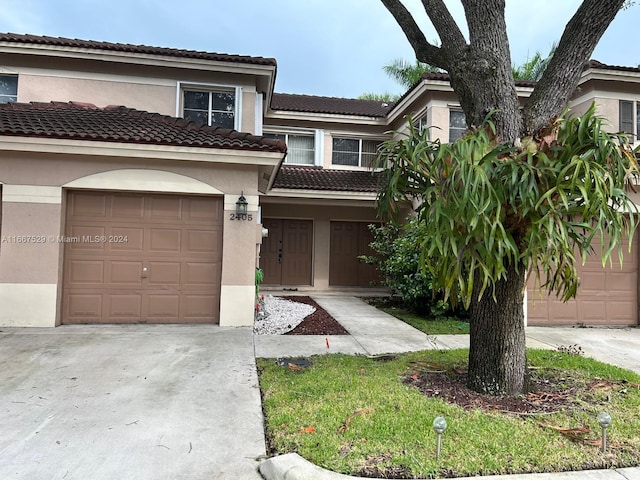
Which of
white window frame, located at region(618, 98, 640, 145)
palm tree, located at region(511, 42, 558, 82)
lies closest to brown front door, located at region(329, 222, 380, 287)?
white window frame, located at region(618, 98, 640, 145)

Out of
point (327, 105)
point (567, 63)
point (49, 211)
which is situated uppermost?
point (327, 105)

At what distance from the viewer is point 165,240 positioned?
7758 mm

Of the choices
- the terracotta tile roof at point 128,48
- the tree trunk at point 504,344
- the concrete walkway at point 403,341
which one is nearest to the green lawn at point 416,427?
the tree trunk at point 504,344

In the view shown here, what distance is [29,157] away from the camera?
7.21 metres

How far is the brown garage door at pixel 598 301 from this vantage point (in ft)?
29.8

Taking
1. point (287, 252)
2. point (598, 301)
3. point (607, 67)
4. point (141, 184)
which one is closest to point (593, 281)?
point (598, 301)

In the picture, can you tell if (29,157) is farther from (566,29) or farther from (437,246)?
(566,29)

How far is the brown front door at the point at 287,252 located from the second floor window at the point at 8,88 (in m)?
7.16

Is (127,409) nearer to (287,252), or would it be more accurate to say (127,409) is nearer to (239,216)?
(239,216)

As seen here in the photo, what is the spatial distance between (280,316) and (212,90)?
19.4 feet

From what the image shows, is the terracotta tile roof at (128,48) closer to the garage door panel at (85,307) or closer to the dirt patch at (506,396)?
the garage door panel at (85,307)

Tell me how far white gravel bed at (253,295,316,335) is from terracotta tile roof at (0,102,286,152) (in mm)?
3348

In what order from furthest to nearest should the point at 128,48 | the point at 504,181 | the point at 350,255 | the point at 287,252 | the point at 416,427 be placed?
the point at 350,255 < the point at 287,252 < the point at 128,48 < the point at 504,181 < the point at 416,427

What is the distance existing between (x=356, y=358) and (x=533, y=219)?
3085mm
